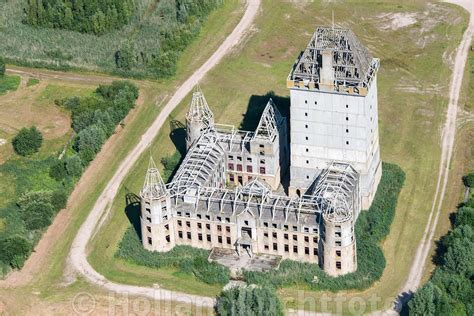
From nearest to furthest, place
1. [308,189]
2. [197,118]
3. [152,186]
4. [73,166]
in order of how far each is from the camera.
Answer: [152,186] → [308,189] → [197,118] → [73,166]

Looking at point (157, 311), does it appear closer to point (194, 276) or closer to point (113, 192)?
point (194, 276)

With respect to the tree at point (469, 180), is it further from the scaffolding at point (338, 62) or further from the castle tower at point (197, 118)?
the castle tower at point (197, 118)

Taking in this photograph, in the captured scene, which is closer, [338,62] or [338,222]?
[338,222]

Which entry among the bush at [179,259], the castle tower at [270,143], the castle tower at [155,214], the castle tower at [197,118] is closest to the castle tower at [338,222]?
the castle tower at [270,143]

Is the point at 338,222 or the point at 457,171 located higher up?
the point at 338,222

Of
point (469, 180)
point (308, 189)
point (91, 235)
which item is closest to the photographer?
point (91, 235)

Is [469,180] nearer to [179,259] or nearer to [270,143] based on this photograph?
[270,143]

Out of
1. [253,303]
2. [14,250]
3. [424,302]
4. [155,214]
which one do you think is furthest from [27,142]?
[424,302]
